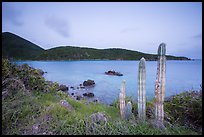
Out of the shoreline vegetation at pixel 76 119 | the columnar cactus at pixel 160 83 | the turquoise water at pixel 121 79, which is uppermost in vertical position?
the columnar cactus at pixel 160 83

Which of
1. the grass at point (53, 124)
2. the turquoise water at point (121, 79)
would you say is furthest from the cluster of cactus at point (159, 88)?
the turquoise water at point (121, 79)

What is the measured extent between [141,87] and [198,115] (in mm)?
1957

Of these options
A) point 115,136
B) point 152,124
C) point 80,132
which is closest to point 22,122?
point 80,132

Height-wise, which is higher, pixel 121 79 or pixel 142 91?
pixel 142 91

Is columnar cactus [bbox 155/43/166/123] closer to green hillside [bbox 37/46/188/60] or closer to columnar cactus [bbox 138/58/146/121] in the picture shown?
columnar cactus [bbox 138/58/146/121]

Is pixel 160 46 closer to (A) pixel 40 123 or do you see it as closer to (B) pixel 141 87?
(B) pixel 141 87

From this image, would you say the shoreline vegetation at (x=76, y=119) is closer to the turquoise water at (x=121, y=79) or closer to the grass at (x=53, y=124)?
the grass at (x=53, y=124)

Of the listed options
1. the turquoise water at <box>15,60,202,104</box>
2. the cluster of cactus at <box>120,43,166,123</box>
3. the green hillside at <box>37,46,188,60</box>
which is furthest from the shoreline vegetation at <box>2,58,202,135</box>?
the green hillside at <box>37,46,188,60</box>

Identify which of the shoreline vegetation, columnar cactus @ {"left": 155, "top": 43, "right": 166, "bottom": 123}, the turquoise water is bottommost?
the turquoise water

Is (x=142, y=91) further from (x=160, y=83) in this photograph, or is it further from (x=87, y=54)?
(x=87, y=54)

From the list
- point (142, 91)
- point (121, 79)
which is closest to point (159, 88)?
point (142, 91)

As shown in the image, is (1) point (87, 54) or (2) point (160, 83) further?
(1) point (87, 54)

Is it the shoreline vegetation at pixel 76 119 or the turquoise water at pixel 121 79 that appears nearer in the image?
the shoreline vegetation at pixel 76 119

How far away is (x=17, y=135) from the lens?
3.99 meters
